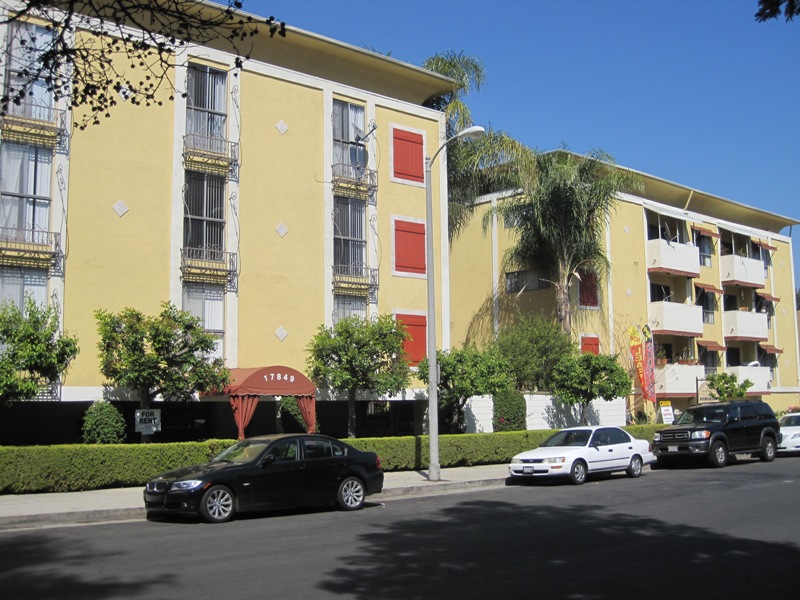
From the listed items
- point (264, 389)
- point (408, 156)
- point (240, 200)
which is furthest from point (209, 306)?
point (408, 156)

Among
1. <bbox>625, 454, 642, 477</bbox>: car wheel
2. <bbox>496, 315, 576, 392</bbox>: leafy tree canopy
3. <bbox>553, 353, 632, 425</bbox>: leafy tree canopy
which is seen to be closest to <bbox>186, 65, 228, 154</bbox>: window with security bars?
<bbox>496, 315, 576, 392</bbox>: leafy tree canopy

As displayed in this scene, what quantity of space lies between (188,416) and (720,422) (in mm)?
16407

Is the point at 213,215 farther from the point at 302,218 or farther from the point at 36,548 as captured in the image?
the point at 36,548

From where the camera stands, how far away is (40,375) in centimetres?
1964

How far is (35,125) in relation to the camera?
2162 centimetres

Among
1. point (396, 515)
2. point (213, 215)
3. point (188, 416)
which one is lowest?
point (396, 515)

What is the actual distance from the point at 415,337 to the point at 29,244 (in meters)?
13.0

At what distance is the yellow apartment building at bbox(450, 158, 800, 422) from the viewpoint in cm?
3828

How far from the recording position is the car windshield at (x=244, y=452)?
15.2m

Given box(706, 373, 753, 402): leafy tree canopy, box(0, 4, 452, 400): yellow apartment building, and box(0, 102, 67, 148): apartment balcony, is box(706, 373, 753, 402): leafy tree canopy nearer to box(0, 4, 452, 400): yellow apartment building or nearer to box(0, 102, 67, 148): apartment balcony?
box(0, 4, 452, 400): yellow apartment building

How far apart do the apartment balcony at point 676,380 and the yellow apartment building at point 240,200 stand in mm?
14522

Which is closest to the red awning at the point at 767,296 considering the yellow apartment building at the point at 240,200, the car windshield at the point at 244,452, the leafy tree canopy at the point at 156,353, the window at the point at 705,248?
the window at the point at 705,248

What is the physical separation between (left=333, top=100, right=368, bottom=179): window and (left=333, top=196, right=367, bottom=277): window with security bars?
3.33 ft

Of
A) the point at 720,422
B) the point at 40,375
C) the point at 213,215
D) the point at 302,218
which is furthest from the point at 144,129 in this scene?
the point at 720,422
